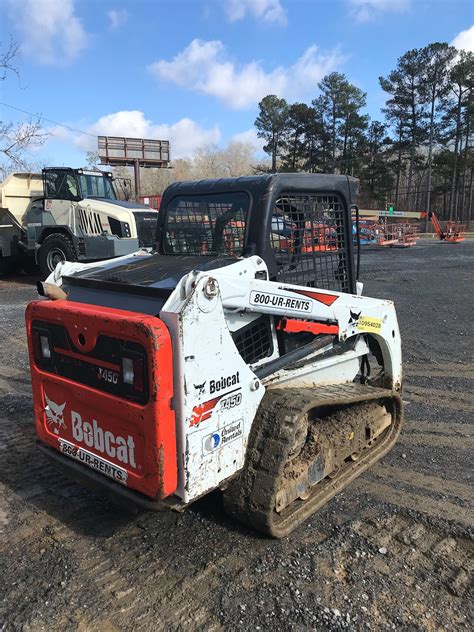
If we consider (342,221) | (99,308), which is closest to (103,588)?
(99,308)

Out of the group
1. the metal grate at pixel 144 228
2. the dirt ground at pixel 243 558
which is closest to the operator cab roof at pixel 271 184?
the dirt ground at pixel 243 558

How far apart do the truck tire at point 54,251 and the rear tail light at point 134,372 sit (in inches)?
415

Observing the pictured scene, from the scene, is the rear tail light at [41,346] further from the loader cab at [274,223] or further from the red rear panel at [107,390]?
the loader cab at [274,223]

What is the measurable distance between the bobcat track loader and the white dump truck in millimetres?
8528

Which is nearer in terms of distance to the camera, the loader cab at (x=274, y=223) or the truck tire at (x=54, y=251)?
the loader cab at (x=274, y=223)

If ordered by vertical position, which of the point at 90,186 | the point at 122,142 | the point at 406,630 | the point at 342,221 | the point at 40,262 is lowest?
the point at 406,630

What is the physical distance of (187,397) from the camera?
90.7 inches

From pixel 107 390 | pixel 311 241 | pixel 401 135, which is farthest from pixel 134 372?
pixel 401 135

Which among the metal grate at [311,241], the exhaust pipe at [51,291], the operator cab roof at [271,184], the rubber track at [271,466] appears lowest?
the rubber track at [271,466]

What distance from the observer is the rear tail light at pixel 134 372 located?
7.54ft

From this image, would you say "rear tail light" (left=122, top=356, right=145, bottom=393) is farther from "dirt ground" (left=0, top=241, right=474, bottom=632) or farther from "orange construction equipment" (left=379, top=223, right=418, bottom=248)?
"orange construction equipment" (left=379, top=223, right=418, bottom=248)

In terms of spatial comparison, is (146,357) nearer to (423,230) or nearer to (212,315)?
(212,315)

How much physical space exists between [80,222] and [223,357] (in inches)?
431

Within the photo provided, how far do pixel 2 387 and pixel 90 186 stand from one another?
891cm
